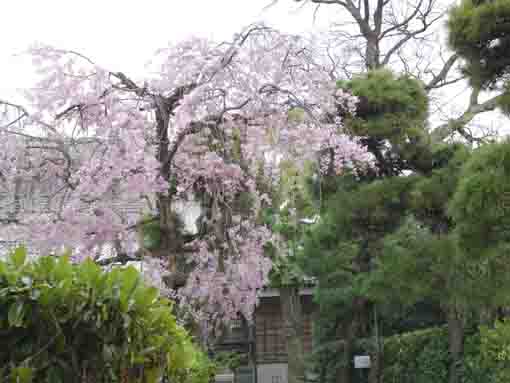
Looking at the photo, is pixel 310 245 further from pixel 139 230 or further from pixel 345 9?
pixel 345 9

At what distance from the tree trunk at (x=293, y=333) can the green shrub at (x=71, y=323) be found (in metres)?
8.51

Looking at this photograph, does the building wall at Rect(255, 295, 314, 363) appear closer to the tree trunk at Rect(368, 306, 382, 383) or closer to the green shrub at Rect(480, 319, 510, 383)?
the tree trunk at Rect(368, 306, 382, 383)

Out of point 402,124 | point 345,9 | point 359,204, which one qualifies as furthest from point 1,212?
point 345,9

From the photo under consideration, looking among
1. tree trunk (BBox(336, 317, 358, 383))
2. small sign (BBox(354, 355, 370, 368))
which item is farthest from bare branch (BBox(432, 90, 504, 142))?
small sign (BBox(354, 355, 370, 368))

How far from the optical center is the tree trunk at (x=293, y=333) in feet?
37.0

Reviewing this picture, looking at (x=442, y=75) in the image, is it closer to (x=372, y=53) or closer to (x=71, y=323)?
(x=372, y=53)

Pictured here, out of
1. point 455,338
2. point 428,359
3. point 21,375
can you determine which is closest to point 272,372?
point 428,359

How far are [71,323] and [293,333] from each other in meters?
8.90

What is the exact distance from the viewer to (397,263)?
701 cm

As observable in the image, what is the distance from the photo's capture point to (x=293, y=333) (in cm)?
1152

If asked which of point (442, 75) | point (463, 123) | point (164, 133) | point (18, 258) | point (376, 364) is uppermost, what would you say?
point (442, 75)

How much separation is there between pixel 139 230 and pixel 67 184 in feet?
3.24

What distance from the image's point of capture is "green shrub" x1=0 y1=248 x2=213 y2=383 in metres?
2.87

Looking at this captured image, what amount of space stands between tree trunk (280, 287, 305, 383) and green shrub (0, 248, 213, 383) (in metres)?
8.51
